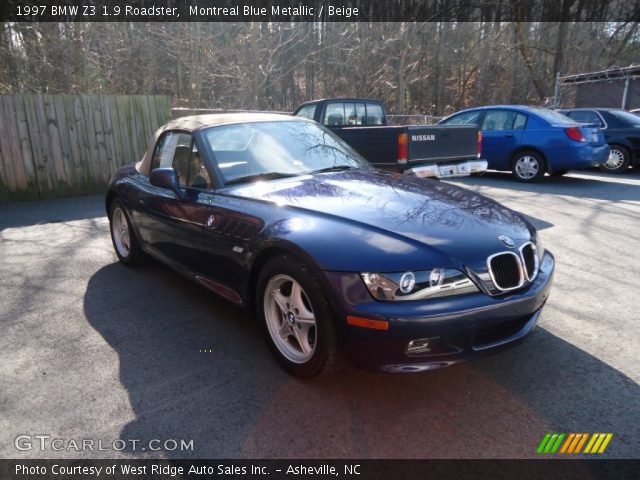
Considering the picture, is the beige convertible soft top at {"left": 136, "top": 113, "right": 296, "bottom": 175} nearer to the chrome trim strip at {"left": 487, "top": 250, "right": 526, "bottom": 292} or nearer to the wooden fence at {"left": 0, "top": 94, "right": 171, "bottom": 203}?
the chrome trim strip at {"left": 487, "top": 250, "right": 526, "bottom": 292}

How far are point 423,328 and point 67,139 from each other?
362 inches

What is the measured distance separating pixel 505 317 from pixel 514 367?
2.05 ft

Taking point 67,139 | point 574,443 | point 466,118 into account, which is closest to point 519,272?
point 574,443

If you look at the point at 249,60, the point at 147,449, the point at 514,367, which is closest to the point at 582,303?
the point at 514,367

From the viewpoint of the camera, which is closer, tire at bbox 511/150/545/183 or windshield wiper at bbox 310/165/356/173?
windshield wiper at bbox 310/165/356/173

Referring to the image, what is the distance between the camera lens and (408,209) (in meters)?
2.85

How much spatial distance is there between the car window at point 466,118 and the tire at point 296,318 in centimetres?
836

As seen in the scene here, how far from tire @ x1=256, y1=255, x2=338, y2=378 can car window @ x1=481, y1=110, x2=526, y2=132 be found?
331 inches

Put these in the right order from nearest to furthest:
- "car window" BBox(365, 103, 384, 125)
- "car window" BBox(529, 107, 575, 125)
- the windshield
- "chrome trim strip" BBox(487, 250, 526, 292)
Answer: "chrome trim strip" BBox(487, 250, 526, 292) < the windshield < "car window" BBox(529, 107, 575, 125) < "car window" BBox(365, 103, 384, 125)

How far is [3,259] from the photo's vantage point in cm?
526

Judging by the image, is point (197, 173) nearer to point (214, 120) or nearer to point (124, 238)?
point (214, 120)

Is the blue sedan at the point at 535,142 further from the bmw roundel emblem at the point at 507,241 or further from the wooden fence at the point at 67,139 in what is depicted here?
the bmw roundel emblem at the point at 507,241

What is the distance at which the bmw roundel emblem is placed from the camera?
2.60m
